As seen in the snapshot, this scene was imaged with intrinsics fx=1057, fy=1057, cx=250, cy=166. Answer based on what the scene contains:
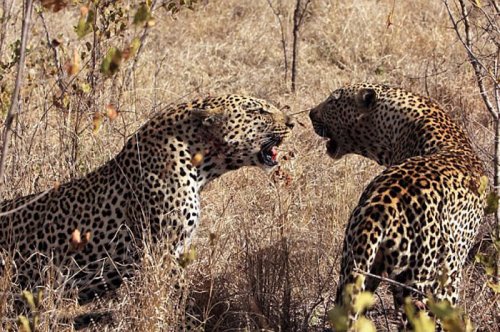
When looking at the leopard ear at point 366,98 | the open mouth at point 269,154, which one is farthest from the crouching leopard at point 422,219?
the open mouth at point 269,154

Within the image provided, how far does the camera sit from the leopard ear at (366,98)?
6.52 m

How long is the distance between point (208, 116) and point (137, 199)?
58cm

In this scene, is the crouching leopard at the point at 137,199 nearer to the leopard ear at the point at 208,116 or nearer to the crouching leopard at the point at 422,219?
the leopard ear at the point at 208,116

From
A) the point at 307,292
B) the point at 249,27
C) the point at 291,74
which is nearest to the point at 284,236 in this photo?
the point at 307,292

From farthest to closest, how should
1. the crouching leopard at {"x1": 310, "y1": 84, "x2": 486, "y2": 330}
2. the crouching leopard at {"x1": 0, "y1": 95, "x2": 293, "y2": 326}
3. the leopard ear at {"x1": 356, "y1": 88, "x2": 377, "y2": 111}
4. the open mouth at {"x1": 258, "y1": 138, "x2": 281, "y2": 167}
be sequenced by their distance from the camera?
the leopard ear at {"x1": 356, "y1": 88, "x2": 377, "y2": 111}, the open mouth at {"x1": 258, "y1": 138, "x2": 281, "y2": 167}, the crouching leopard at {"x1": 0, "y1": 95, "x2": 293, "y2": 326}, the crouching leopard at {"x1": 310, "y1": 84, "x2": 486, "y2": 330}

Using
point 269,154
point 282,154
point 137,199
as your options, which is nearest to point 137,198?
point 137,199

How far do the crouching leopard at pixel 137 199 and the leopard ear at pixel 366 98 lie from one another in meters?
0.84

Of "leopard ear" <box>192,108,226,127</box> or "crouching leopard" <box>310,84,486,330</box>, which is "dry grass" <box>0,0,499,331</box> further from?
"leopard ear" <box>192,108,226,127</box>

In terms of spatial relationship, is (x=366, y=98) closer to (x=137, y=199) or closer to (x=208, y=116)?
(x=208, y=116)

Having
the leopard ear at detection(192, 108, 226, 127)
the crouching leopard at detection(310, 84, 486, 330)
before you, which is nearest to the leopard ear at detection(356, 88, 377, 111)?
the crouching leopard at detection(310, 84, 486, 330)

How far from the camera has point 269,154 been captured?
233 inches

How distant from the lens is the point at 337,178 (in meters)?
7.80

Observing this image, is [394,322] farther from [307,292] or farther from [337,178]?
[337,178]

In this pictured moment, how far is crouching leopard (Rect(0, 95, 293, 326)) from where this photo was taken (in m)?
5.60
